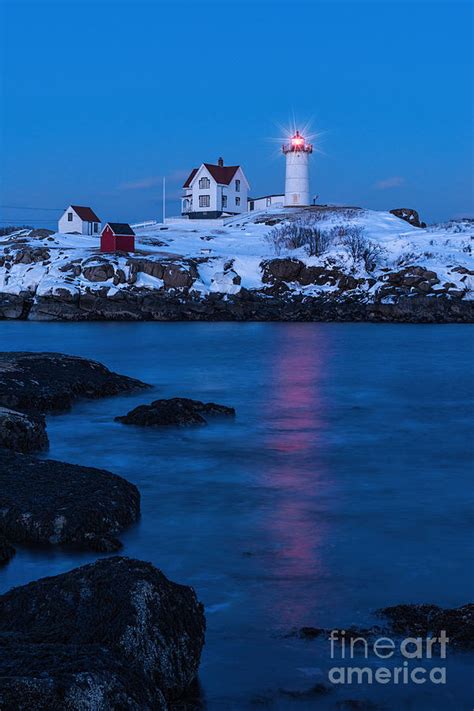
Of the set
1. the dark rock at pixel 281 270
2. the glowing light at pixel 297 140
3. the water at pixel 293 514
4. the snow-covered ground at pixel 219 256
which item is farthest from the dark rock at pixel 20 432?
the glowing light at pixel 297 140

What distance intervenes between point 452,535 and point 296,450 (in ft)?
20.0

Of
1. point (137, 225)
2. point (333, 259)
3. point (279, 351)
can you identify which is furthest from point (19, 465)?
point (137, 225)

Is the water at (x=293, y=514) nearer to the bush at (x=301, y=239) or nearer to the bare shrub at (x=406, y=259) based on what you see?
the bare shrub at (x=406, y=259)

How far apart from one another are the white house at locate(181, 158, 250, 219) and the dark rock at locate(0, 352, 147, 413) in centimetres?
7221

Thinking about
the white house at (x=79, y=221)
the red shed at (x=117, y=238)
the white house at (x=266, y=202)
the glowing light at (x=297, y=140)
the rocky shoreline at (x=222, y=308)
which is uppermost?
the glowing light at (x=297, y=140)

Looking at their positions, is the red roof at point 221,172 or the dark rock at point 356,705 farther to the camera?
the red roof at point 221,172

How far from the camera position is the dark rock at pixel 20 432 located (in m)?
13.3

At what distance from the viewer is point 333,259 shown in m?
68.6

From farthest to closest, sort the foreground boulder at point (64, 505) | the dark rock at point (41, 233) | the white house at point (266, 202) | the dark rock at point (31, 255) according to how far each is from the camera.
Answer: the white house at point (266, 202) → the dark rock at point (41, 233) → the dark rock at point (31, 255) → the foreground boulder at point (64, 505)

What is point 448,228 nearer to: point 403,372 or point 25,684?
point 403,372

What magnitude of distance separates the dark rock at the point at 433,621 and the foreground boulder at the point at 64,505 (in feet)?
10.9

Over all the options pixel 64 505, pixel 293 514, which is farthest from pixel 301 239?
pixel 64 505

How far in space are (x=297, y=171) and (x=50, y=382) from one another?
262 feet

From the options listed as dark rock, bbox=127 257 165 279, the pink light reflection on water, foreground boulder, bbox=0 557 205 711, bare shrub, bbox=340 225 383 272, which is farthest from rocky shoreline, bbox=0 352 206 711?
bare shrub, bbox=340 225 383 272
